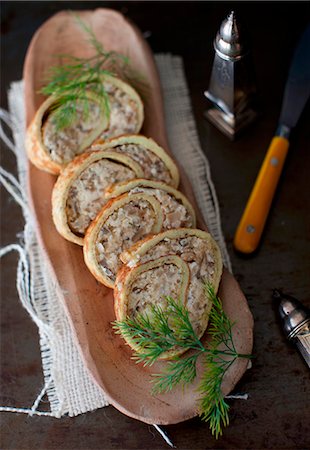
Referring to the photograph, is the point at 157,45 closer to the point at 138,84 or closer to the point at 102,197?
the point at 138,84

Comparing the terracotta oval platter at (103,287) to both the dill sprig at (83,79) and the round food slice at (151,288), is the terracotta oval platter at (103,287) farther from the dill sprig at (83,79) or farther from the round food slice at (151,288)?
the round food slice at (151,288)

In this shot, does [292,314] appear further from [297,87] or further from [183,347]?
[297,87]

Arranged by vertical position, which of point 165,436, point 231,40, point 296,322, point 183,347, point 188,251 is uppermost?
point 231,40

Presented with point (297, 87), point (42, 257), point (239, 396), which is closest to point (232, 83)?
point (297, 87)

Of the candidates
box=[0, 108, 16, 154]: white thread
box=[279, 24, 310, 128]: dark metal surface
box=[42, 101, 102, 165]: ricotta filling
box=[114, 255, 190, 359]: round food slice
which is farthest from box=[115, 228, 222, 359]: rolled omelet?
box=[0, 108, 16, 154]: white thread

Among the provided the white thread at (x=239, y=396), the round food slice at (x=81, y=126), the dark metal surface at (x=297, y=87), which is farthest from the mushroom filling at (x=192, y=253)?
the dark metal surface at (x=297, y=87)

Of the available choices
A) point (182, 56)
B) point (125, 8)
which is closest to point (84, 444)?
point (182, 56)
